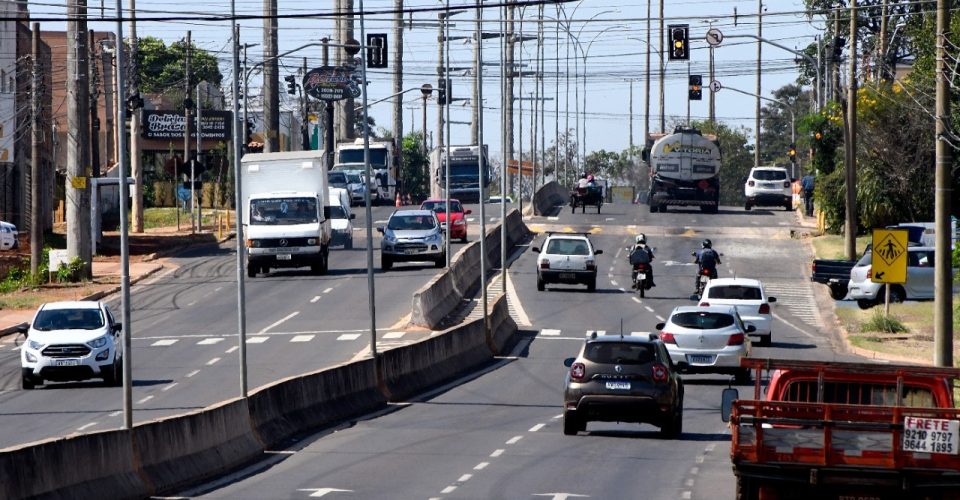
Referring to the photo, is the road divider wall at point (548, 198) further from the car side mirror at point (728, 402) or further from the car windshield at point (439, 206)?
the car side mirror at point (728, 402)

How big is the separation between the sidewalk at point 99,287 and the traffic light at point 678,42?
1867 centimetres

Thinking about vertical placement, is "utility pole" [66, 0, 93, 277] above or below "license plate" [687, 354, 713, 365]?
above

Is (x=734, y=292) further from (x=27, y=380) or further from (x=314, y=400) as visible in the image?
(x=27, y=380)

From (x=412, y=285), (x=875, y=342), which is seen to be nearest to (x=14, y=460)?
(x=875, y=342)

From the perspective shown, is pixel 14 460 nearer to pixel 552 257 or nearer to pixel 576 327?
pixel 576 327

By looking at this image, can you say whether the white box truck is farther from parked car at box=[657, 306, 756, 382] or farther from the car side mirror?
the car side mirror

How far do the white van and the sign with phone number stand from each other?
46894 mm

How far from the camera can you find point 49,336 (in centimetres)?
3198

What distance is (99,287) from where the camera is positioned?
52.3 m

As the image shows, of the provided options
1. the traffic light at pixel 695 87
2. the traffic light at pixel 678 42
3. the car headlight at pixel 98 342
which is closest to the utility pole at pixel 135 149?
the traffic light at pixel 695 87

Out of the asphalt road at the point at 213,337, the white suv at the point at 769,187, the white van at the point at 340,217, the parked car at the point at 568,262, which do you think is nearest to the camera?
the asphalt road at the point at 213,337

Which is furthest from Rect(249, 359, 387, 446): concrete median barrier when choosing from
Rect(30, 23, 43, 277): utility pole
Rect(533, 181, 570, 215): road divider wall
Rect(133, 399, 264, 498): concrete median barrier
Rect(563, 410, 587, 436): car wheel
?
Rect(533, 181, 570, 215): road divider wall

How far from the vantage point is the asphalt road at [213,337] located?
28500 mm

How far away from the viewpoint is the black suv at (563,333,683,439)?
925 inches
